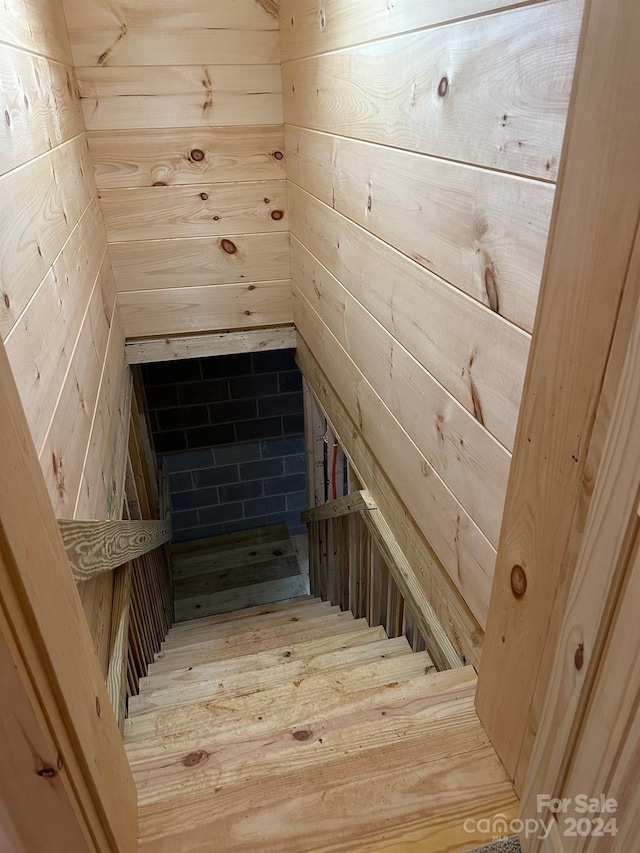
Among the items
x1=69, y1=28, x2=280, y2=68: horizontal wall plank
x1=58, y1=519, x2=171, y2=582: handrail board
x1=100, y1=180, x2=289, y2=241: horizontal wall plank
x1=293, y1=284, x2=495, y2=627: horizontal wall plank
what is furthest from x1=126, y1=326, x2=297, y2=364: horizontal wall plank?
x1=69, y1=28, x2=280, y2=68: horizontal wall plank

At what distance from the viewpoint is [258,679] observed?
6.42 ft

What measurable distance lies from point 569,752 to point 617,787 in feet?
0.43

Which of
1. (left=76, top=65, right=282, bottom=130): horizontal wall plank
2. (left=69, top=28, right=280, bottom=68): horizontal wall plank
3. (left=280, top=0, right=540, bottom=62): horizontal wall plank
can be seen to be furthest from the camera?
(left=76, top=65, right=282, bottom=130): horizontal wall plank

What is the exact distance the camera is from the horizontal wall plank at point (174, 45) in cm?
244

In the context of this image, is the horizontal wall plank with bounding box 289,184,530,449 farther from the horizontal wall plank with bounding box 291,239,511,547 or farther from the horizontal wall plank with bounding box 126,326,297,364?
the horizontal wall plank with bounding box 126,326,297,364

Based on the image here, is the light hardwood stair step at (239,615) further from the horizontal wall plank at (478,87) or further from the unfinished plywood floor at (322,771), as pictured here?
the horizontal wall plank at (478,87)

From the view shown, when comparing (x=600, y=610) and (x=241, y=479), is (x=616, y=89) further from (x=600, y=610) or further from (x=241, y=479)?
(x=241, y=479)

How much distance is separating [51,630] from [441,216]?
1.11 meters

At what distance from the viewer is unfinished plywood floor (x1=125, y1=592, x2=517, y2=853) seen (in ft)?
3.43

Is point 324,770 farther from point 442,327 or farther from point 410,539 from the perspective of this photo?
point 442,327

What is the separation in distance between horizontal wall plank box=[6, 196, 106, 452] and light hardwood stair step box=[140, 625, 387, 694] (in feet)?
4.07

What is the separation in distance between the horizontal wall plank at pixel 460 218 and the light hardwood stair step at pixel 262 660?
5.11 feet

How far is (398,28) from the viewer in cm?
135

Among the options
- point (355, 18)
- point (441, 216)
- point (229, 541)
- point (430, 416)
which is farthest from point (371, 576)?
point (229, 541)
